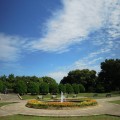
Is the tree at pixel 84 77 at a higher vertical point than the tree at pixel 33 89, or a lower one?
higher

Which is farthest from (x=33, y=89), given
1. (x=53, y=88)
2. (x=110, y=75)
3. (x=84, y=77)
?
(x=84, y=77)

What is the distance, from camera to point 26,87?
4997 cm

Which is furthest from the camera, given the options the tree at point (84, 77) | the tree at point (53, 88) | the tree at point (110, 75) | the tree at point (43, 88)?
the tree at point (84, 77)

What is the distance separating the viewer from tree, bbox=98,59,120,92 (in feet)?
228

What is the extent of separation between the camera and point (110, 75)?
234ft

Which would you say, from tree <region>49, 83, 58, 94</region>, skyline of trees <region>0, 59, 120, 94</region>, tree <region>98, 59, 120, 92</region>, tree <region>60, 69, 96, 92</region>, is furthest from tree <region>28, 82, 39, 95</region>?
tree <region>60, 69, 96, 92</region>

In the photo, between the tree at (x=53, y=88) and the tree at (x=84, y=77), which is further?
the tree at (x=84, y=77)

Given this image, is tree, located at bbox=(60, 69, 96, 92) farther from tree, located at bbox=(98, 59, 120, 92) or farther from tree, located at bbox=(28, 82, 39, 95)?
tree, located at bbox=(28, 82, 39, 95)

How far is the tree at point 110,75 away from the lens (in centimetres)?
6938

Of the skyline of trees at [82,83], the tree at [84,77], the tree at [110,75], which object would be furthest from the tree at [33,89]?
the tree at [84,77]

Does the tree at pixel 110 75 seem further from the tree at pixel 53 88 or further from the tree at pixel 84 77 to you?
the tree at pixel 53 88

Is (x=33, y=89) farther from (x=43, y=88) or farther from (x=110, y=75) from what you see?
(x=110, y=75)

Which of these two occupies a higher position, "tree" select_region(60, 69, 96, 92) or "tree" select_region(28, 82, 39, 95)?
"tree" select_region(60, 69, 96, 92)

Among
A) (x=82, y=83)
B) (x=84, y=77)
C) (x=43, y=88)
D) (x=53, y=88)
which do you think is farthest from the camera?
(x=84, y=77)
